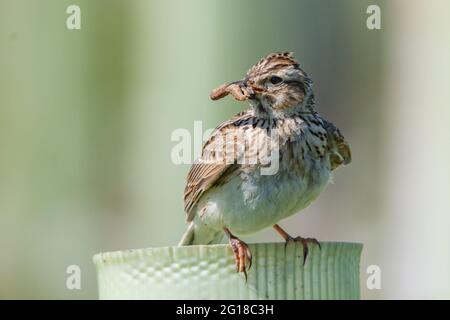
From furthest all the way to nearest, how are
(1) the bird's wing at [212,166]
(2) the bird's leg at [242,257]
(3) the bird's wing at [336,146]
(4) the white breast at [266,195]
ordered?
(3) the bird's wing at [336,146]
(1) the bird's wing at [212,166]
(4) the white breast at [266,195]
(2) the bird's leg at [242,257]

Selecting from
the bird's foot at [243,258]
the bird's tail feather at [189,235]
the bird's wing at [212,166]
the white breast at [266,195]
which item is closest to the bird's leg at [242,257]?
the bird's foot at [243,258]

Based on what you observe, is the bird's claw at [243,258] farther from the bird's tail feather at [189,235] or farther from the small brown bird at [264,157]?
the bird's tail feather at [189,235]

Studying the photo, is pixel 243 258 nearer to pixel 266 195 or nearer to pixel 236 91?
pixel 266 195

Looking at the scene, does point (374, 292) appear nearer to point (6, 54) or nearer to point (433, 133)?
point (433, 133)

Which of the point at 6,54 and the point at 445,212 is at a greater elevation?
the point at 6,54
